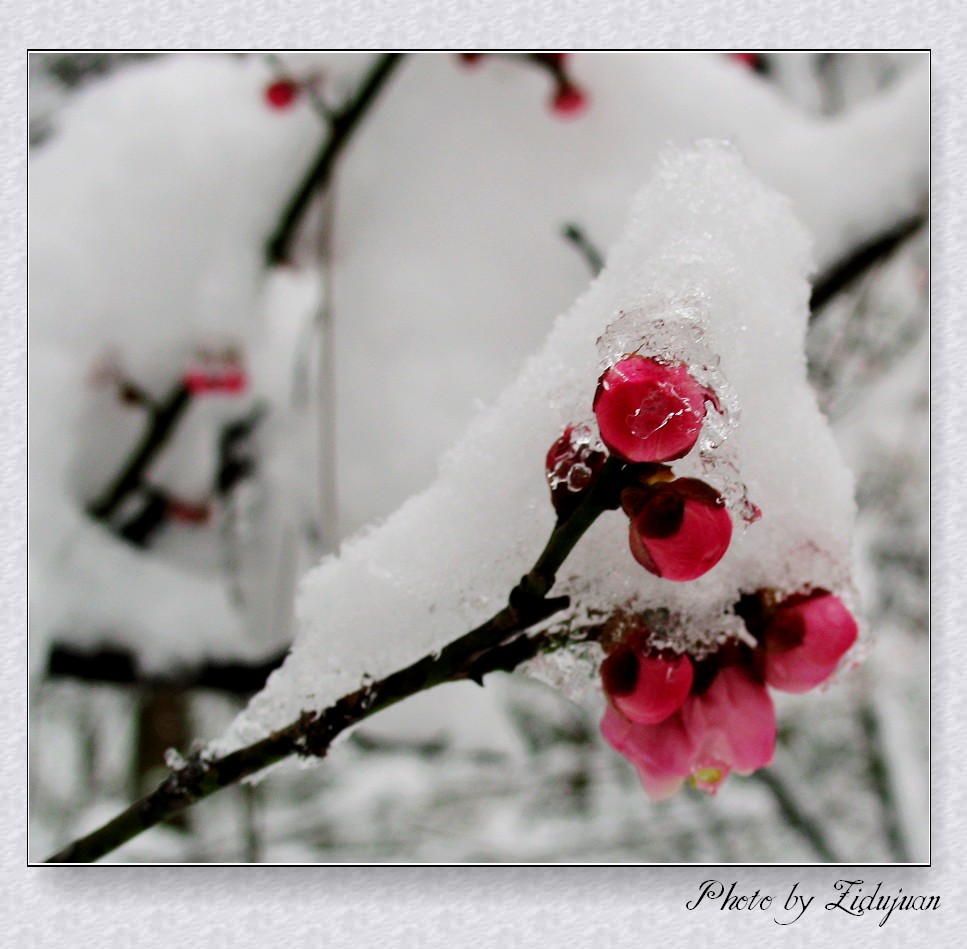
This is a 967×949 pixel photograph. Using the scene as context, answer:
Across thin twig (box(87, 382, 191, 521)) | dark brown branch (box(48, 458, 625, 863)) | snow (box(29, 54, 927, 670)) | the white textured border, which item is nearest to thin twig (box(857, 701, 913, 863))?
the white textured border

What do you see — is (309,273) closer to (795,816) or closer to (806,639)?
(806,639)

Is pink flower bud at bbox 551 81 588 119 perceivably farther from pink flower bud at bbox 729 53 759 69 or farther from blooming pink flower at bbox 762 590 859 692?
blooming pink flower at bbox 762 590 859 692

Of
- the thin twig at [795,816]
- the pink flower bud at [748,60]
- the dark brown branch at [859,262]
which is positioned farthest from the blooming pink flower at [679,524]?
the thin twig at [795,816]

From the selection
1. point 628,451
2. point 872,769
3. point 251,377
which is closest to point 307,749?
point 628,451

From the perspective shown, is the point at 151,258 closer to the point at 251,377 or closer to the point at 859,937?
the point at 251,377

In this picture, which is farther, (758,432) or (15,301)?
(15,301)

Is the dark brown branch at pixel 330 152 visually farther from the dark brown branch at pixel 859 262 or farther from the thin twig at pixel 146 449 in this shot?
the dark brown branch at pixel 859 262
